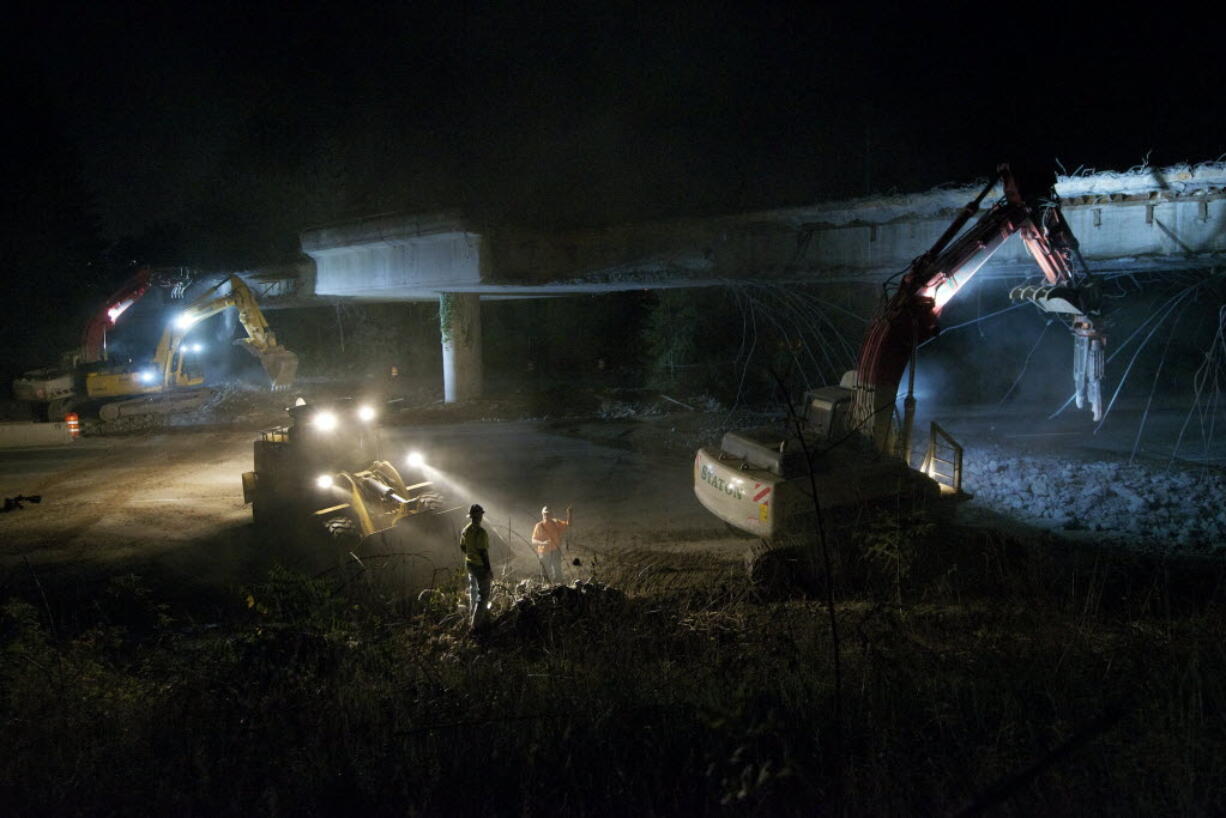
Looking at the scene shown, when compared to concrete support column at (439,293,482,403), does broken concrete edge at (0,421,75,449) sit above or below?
below

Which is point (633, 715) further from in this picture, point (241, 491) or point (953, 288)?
point (241, 491)

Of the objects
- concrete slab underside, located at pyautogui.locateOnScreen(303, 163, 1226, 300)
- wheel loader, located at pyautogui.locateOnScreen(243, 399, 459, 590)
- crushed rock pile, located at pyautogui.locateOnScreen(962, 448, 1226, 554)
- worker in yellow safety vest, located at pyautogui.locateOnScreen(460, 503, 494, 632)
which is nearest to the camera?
worker in yellow safety vest, located at pyautogui.locateOnScreen(460, 503, 494, 632)

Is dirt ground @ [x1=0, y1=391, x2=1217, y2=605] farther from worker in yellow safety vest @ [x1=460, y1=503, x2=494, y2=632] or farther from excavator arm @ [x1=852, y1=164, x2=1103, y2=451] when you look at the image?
excavator arm @ [x1=852, y1=164, x2=1103, y2=451]

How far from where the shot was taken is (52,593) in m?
9.05

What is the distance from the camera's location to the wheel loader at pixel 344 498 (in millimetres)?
9766

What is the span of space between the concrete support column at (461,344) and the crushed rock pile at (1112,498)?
14.9 meters

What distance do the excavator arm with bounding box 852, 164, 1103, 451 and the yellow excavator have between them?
66.6 feet

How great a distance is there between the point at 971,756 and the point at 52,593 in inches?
406

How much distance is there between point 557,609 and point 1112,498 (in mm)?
9771

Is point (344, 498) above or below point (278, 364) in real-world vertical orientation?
below

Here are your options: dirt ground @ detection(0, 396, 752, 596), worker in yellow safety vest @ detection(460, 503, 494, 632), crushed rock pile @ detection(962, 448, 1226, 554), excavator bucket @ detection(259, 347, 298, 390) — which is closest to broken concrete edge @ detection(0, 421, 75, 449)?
dirt ground @ detection(0, 396, 752, 596)

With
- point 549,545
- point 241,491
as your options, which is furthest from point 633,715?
point 241,491

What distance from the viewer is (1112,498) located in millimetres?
11531

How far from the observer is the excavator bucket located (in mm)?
24938
